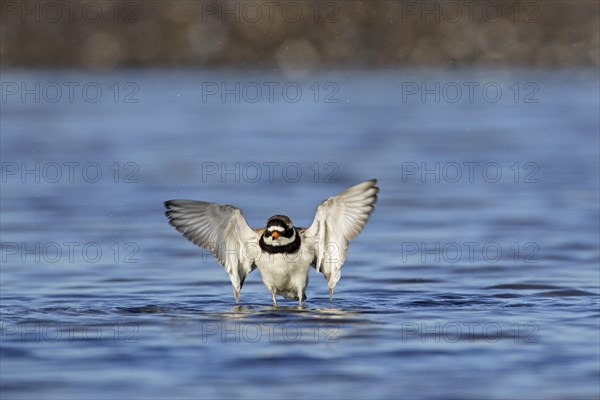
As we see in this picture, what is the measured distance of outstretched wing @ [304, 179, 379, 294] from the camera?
36.5 feet

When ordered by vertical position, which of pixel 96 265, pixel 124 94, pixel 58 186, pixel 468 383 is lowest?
pixel 468 383

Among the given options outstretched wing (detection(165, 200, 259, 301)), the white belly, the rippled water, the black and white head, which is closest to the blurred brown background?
the rippled water

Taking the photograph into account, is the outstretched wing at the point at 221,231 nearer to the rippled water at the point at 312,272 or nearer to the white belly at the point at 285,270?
the white belly at the point at 285,270

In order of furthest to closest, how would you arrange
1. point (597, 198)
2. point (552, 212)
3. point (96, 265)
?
point (597, 198)
point (552, 212)
point (96, 265)

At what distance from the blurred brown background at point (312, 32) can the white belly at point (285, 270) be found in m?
25.2

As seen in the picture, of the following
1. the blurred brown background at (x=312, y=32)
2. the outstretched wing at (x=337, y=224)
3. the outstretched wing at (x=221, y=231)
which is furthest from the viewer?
the blurred brown background at (x=312, y=32)

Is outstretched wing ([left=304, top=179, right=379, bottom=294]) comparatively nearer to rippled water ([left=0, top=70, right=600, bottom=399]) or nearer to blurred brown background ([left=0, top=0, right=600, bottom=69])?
rippled water ([left=0, top=70, right=600, bottom=399])

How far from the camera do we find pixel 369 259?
1472cm

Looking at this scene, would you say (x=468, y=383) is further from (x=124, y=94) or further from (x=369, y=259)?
(x=124, y=94)

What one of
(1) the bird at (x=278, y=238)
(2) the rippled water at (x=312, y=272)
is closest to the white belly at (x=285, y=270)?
(1) the bird at (x=278, y=238)

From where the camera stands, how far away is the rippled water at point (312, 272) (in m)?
9.48

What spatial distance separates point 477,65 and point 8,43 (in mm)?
12452

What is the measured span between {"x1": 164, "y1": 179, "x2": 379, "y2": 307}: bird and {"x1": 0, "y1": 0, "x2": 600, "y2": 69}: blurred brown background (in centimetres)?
2501

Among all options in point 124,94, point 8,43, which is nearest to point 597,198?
point 124,94
